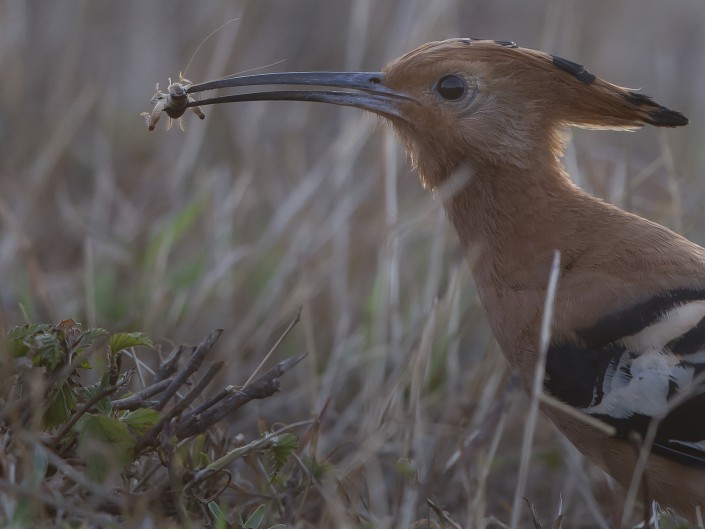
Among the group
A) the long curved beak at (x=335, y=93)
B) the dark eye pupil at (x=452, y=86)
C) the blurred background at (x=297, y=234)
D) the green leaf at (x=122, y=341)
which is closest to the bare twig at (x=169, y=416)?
the green leaf at (x=122, y=341)

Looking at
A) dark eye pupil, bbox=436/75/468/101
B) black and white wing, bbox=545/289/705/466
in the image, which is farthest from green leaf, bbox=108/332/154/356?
dark eye pupil, bbox=436/75/468/101

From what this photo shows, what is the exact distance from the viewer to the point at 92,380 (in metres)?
2.82

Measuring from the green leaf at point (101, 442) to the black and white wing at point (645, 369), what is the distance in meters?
0.91

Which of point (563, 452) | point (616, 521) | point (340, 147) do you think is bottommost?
point (563, 452)

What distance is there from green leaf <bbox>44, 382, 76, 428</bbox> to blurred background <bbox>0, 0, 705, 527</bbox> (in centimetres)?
17

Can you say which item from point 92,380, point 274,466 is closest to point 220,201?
point 92,380

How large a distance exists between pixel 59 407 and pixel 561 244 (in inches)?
44.4

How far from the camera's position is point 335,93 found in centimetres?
251

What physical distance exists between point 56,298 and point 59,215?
0.79 meters

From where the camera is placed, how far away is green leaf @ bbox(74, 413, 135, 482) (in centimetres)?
170

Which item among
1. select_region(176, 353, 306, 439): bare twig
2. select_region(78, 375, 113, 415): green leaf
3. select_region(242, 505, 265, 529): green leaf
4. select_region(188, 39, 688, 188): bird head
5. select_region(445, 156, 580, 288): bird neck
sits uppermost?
select_region(188, 39, 688, 188): bird head

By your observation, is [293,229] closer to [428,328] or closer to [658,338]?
[428,328]

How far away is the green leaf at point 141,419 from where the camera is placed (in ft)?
5.93

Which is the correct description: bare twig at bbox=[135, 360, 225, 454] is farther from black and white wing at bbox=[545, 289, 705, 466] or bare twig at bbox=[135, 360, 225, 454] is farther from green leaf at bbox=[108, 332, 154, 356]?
black and white wing at bbox=[545, 289, 705, 466]
